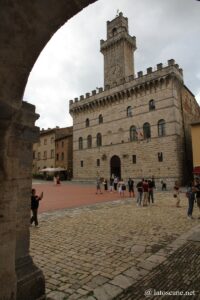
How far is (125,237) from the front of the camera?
23.6 feet

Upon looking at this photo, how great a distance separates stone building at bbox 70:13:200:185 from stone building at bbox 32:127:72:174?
23.9ft

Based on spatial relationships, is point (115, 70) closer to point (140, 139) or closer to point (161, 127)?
point (140, 139)

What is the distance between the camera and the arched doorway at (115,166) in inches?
1331

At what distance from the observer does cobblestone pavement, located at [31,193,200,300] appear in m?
3.95

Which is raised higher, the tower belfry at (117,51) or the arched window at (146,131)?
the tower belfry at (117,51)

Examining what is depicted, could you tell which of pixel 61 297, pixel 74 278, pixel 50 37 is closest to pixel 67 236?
pixel 74 278

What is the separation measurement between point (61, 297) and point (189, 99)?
116 feet

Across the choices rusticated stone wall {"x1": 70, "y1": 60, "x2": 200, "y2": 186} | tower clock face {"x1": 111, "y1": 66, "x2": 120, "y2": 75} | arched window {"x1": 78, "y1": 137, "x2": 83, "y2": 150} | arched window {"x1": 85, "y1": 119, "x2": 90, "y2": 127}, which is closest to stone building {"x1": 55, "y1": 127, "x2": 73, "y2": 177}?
arched window {"x1": 78, "y1": 137, "x2": 83, "y2": 150}

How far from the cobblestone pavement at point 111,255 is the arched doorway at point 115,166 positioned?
78.1 ft

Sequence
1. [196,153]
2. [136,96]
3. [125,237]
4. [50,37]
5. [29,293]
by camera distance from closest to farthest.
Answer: [50,37] < [29,293] < [125,237] < [196,153] < [136,96]

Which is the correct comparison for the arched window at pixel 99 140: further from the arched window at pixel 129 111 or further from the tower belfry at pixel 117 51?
the tower belfry at pixel 117 51

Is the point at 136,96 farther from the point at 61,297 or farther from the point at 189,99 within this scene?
the point at 61,297

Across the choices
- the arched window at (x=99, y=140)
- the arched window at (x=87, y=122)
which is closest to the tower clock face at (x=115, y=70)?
the arched window at (x=87, y=122)

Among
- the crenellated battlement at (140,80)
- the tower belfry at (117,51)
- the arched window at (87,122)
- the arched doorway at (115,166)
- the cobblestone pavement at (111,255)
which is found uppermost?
the tower belfry at (117,51)
